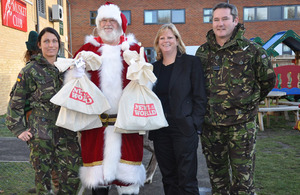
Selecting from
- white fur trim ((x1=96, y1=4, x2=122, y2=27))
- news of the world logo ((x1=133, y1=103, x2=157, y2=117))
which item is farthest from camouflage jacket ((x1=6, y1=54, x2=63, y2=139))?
news of the world logo ((x1=133, y1=103, x2=157, y2=117))

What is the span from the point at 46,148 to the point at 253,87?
2.21 metres

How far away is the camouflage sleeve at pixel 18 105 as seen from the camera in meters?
2.86

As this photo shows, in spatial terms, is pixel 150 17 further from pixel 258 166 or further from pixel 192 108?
pixel 192 108

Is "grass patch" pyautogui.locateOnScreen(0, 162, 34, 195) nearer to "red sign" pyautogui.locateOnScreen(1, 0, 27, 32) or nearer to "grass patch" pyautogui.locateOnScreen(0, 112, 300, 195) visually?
"grass patch" pyautogui.locateOnScreen(0, 112, 300, 195)

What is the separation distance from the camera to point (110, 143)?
2.83m

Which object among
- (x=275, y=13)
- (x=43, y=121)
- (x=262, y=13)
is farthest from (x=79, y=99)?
(x=275, y=13)

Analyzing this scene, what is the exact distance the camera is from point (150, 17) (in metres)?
Result: 23.1

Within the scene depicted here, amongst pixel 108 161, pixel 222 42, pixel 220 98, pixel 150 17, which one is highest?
pixel 150 17

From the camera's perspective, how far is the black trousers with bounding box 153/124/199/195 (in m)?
2.88

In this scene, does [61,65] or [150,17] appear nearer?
[61,65]

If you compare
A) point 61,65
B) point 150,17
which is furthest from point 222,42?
point 150,17

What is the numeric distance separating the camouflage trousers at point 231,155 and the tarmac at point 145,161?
942 millimetres

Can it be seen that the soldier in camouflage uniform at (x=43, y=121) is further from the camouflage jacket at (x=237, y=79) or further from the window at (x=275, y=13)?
the window at (x=275, y=13)

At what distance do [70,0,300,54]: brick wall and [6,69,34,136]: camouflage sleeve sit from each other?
2043cm
